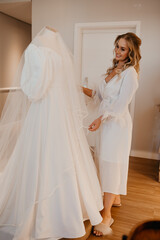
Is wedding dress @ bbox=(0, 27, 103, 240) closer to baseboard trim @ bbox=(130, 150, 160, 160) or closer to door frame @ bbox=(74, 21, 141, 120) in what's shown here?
door frame @ bbox=(74, 21, 141, 120)

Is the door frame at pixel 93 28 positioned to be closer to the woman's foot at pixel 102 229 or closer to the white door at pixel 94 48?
the white door at pixel 94 48

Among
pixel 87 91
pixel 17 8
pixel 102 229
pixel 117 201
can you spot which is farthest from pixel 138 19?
pixel 102 229

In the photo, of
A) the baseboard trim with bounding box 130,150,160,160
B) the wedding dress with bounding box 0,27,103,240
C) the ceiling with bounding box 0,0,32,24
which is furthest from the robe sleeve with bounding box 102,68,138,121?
the ceiling with bounding box 0,0,32,24

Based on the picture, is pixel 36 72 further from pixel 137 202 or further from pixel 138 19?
pixel 138 19

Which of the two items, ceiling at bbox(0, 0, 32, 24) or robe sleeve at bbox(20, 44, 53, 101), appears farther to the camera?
ceiling at bbox(0, 0, 32, 24)

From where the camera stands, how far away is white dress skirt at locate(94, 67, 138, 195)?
194cm

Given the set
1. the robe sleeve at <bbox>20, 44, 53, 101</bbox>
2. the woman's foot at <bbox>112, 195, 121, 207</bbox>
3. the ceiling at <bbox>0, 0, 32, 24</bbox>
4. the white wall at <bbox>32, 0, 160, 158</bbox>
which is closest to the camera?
the robe sleeve at <bbox>20, 44, 53, 101</bbox>

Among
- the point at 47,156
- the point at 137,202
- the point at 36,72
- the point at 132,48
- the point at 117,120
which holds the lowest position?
the point at 137,202

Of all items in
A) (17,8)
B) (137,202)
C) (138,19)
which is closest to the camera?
(137,202)

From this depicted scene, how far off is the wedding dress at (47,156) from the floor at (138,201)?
0.44 m

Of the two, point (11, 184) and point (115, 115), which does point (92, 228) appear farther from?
point (115, 115)

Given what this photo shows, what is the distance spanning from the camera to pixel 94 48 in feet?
12.9

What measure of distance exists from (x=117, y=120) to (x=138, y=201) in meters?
1.09

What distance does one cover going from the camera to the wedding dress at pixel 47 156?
1.66 m
